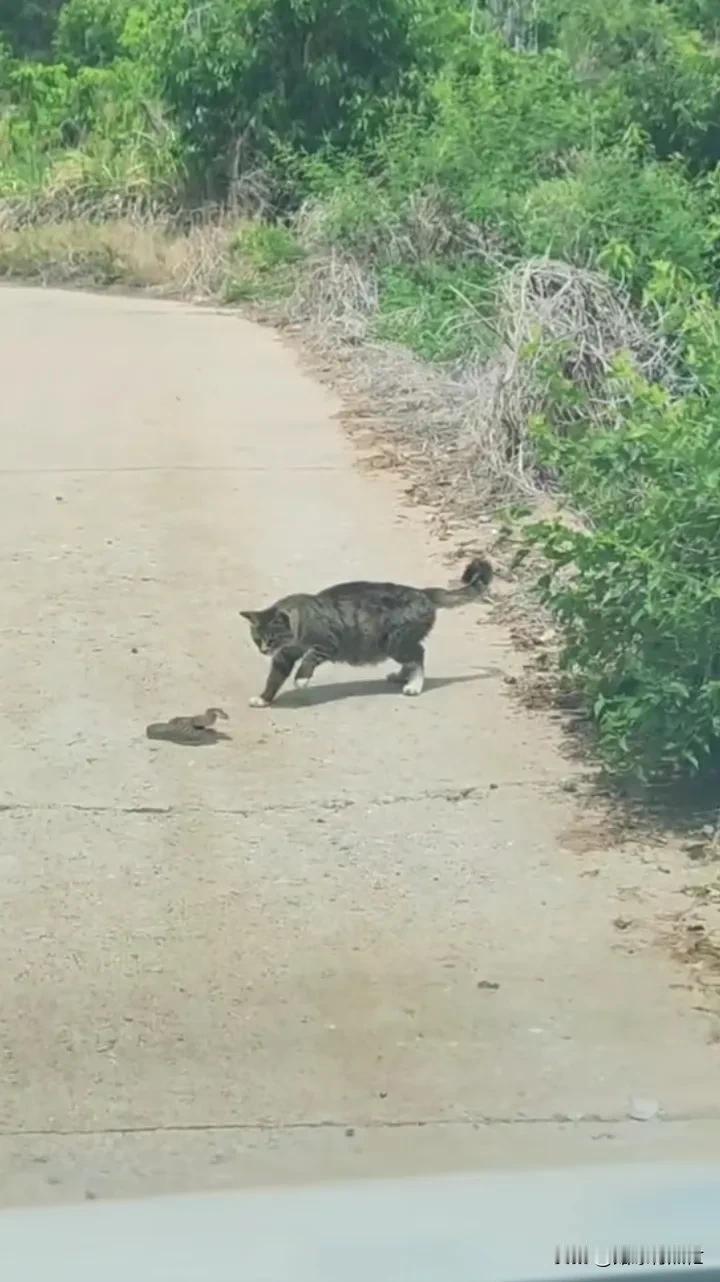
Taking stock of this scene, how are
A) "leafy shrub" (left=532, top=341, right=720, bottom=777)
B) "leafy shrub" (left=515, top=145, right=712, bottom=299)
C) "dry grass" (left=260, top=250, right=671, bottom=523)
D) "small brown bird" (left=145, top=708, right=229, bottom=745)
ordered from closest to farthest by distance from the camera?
1. "leafy shrub" (left=532, top=341, right=720, bottom=777)
2. "small brown bird" (left=145, top=708, right=229, bottom=745)
3. "dry grass" (left=260, top=250, right=671, bottom=523)
4. "leafy shrub" (left=515, top=145, right=712, bottom=299)

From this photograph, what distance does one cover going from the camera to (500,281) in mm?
15219

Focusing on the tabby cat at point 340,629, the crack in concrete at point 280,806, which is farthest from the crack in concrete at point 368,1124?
the tabby cat at point 340,629

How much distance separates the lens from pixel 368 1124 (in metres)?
5.39

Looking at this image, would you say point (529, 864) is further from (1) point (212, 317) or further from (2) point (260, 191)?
(2) point (260, 191)

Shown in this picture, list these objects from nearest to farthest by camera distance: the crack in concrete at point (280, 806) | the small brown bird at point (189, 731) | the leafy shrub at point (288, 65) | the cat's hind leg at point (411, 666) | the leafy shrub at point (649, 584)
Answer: the leafy shrub at point (649, 584)
the crack in concrete at point (280, 806)
the small brown bird at point (189, 731)
the cat's hind leg at point (411, 666)
the leafy shrub at point (288, 65)

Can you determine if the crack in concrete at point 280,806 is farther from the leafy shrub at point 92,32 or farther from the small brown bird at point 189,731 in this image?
the leafy shrub at point 92,32

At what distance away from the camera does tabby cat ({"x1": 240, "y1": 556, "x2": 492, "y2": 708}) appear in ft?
29.6

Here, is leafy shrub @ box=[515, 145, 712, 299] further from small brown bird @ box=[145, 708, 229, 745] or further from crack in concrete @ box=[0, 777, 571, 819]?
crack in concrete @ box=[0, 777, 571, 819]

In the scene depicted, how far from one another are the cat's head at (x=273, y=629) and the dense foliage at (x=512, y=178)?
1176mm

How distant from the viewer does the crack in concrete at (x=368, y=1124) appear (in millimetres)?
5352

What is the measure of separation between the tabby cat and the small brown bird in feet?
1.48

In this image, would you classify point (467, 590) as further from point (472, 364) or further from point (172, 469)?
point (472, 364)

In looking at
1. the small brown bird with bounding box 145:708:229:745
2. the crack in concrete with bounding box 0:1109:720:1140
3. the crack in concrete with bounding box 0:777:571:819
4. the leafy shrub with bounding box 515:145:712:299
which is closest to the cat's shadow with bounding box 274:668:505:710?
the small brown bird with bounding box 145:708:229:745

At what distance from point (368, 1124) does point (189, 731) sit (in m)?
3.34
